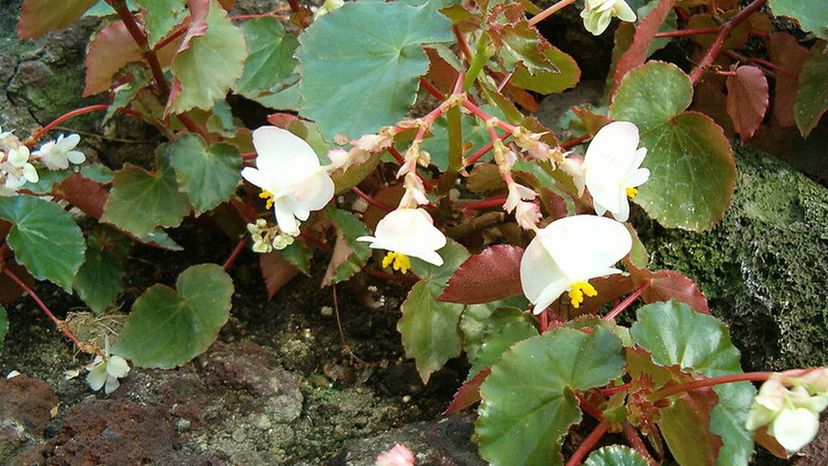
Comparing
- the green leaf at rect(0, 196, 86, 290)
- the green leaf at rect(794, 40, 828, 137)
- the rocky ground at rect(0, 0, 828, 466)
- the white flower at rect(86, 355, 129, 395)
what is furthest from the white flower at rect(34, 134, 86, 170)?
the green leaf at rect(794, 40, 828, 137)

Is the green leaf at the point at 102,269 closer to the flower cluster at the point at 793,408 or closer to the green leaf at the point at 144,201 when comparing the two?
the green leaf at the point at 144,201

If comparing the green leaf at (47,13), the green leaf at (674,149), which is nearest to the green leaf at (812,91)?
the green leaf at (674,149)

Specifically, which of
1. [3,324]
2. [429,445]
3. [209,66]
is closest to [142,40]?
[209,66]

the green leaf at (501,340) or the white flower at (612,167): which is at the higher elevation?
the white flower at (612,167)

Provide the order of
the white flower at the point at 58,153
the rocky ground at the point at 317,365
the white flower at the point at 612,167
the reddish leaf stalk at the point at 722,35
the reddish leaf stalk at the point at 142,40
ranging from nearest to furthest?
the white flower at the point at 612,167
the rocky ground at the point at 317,365
the reddish leaf stalk at the point at 142,40
the white flower at the point at 58,153
the reddish leaf stalk at the point at 722,35

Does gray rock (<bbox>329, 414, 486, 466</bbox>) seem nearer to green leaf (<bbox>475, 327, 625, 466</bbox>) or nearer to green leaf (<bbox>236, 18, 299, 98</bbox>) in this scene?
green leaf (<bbox>475, 327, 625, 466</bbox>)
